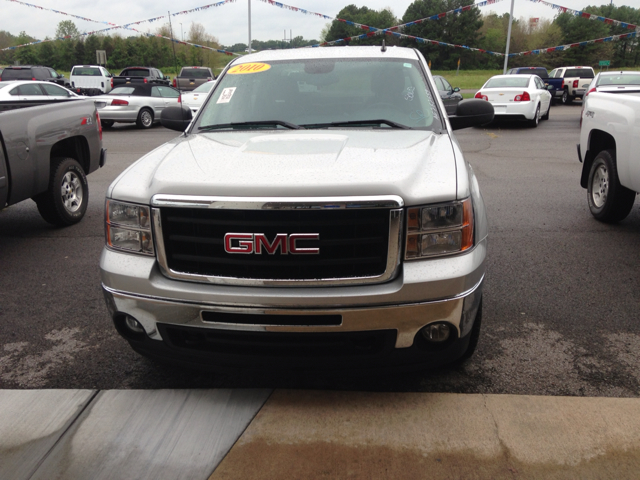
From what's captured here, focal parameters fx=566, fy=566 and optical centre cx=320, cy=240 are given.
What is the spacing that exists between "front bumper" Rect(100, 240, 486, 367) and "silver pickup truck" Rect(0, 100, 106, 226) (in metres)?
3.08

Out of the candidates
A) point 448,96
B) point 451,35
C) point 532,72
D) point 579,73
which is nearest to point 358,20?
point 451,35

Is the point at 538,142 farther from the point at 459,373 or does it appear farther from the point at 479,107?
the point at 459,373

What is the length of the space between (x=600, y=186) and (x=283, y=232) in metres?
5.02

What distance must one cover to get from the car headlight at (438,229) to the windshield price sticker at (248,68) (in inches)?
86.4

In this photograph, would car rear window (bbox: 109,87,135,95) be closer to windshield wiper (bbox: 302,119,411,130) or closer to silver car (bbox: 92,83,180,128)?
silver car (bbox: 92,83,180,128)

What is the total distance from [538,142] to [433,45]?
76803 mm

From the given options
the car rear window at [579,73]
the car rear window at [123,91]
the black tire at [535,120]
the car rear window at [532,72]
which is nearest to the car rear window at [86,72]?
the car rear window at [123,91]

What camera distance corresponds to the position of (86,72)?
96.5 ft

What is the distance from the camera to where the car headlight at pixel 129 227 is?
2.65 m

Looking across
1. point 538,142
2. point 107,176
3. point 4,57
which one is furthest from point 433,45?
point 107,176

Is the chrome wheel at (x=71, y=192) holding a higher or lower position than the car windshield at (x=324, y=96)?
lower

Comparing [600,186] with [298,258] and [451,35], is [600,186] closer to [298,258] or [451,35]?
[298,258]

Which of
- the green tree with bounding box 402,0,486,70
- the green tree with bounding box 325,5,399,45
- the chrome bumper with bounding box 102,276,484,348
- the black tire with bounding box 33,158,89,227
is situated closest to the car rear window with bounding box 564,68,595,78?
the black tire with bounding box 33,158,89,227

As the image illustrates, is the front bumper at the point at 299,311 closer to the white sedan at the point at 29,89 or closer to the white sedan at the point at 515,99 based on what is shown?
the white sedan at the point at 29,89
